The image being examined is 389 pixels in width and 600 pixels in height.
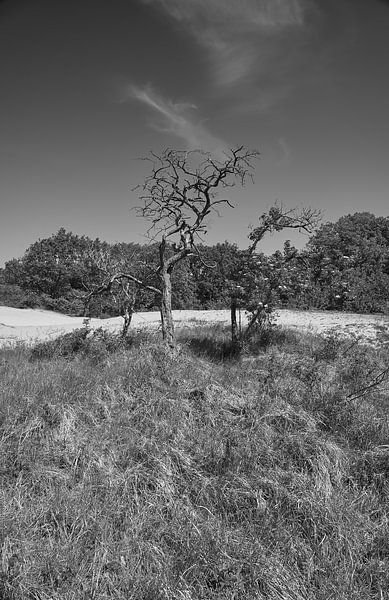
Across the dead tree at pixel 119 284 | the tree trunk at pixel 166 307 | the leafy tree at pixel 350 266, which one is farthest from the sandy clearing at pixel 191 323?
the tree trunk at pixel 166 307

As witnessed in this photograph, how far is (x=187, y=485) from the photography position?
3.21 meters

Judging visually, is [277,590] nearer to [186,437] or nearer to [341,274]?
[186,437]

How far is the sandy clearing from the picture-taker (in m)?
9.92

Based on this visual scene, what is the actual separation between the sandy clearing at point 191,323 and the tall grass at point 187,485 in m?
3.89

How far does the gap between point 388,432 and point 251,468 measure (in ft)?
5.43

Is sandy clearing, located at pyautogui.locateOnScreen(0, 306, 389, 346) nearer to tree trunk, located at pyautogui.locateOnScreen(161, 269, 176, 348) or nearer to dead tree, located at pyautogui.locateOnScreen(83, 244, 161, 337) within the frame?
dead tree, located at pyautogui.locateOnScreen(83, 244, 161, 337)


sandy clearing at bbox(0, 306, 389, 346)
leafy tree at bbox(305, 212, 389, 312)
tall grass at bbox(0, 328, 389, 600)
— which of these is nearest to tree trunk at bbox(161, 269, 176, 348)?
tall grass at bbox(0, 328, 389, 600)

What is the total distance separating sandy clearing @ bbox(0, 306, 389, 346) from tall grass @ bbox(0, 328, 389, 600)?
153 inches

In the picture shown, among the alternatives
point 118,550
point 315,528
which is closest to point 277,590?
point 315,528

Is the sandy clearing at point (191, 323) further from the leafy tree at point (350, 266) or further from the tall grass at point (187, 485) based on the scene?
the tall grass at point (187, 485)

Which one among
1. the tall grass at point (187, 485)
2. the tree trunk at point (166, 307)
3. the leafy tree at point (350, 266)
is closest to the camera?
the tall grass at point (187, 485)

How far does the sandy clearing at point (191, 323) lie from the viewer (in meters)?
9.92

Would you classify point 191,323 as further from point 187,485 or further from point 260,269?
point 187,485

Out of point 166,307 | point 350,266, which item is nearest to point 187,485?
point 166,307
